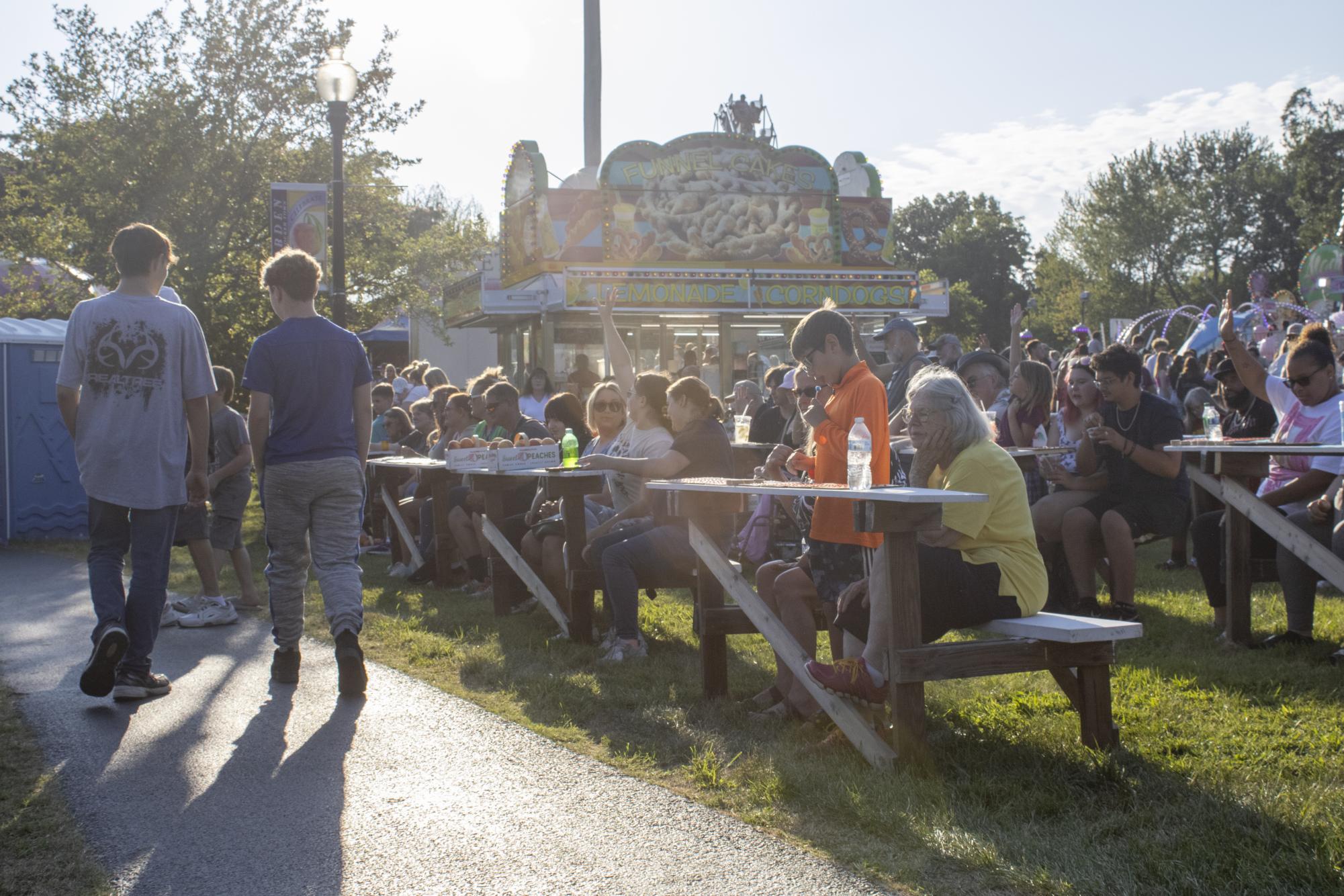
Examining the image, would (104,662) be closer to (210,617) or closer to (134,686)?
(134,686)

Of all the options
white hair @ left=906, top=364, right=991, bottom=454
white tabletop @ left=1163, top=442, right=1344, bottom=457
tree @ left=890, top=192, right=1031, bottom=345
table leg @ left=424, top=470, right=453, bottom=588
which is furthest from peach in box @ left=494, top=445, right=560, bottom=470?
tree @ left=890, top=192, right=1031, bottom=345

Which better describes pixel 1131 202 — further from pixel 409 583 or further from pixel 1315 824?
pixel 1315 824

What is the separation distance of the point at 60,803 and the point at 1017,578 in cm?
342

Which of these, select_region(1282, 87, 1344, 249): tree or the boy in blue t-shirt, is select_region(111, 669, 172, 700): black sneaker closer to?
the boy in blue t-shirt

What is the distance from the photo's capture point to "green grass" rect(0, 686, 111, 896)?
347cm

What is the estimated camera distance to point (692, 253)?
24672mm

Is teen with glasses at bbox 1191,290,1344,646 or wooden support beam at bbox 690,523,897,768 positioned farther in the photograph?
teen with glasses at bbox 1191,290,1344,646

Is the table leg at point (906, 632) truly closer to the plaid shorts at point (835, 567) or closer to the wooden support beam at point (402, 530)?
the plaid shorts at point (835, 567)

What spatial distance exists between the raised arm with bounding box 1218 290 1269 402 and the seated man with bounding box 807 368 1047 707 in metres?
3.00

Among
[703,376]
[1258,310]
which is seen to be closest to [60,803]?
[703,376]

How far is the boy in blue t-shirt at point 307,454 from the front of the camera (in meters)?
5.88

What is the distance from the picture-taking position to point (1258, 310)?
26.0 metres

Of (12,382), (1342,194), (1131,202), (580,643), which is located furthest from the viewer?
(1131,202)

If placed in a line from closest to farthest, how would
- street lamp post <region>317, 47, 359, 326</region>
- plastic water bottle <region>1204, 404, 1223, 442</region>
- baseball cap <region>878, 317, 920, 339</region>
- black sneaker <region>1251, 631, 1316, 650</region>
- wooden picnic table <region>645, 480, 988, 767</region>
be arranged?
wooden picnic table <region>645, 480, 988, 767</region> < black sneaker <region>1251, 631, 1316, 650</region> < plastic water bottle <region>1204, 404, 1223, 442</region> < baseball cap <region>878, 317, 920, 339</region> < street lamp post <region>317, 47, 359, 326</region>
